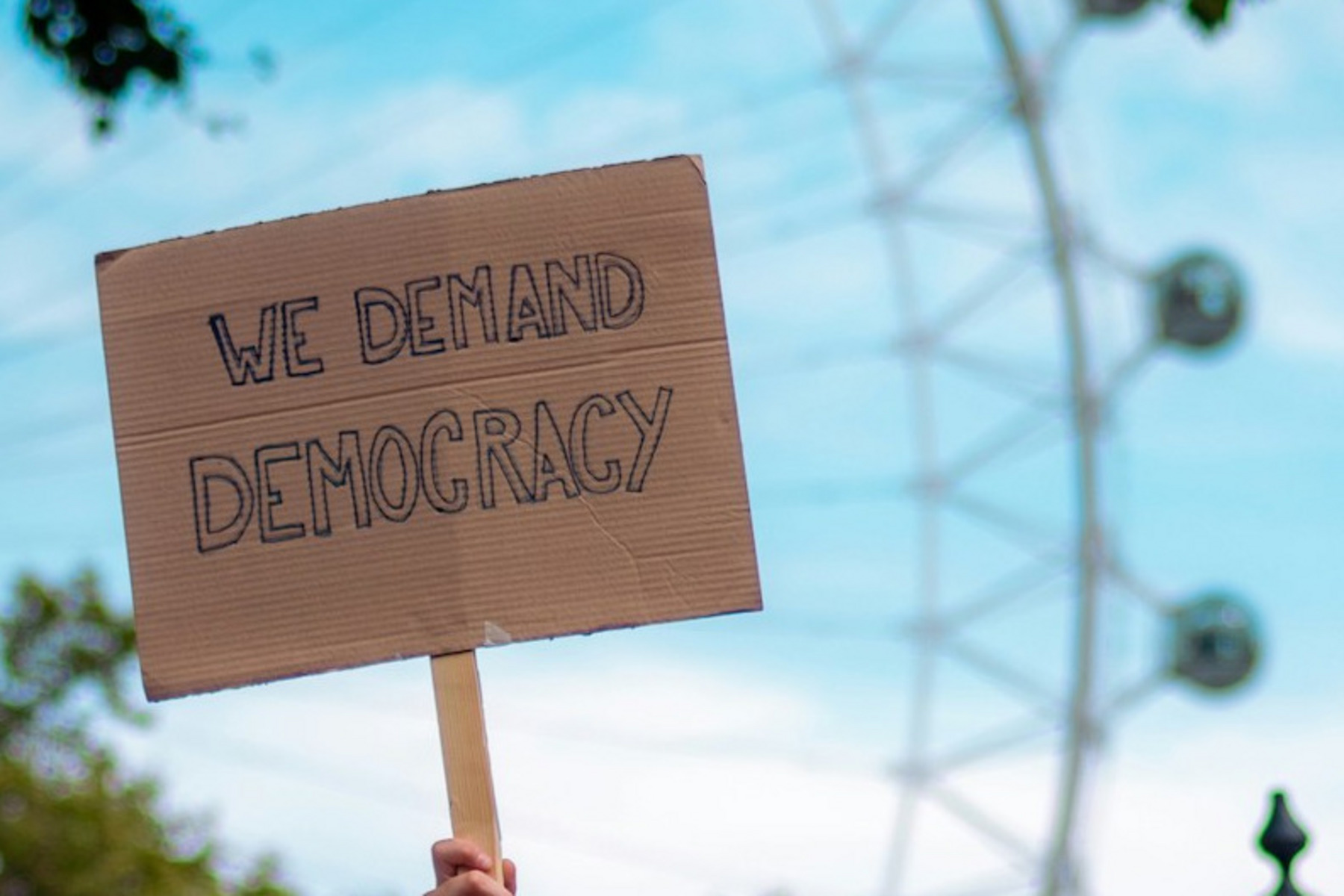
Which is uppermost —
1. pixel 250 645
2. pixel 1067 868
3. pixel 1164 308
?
pixel 1164 308

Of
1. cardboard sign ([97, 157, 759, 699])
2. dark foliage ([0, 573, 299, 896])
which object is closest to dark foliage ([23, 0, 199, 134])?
cardboard sign ([97, 157, 759, 699])

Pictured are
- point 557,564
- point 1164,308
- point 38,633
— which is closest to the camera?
point 557,564

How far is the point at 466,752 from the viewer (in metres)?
3.57

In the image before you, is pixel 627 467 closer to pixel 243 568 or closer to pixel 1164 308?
pixel 243 568

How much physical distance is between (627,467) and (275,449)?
50 cm

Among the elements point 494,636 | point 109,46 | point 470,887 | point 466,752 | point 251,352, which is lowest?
point 470,887

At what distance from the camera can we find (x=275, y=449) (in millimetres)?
3766

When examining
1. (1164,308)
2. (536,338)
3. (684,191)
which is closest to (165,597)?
(536,338)

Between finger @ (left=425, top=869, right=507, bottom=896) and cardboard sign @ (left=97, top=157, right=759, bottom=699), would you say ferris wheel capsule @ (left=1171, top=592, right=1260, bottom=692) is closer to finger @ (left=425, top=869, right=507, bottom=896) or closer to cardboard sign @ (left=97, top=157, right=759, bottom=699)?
cardboard sign @ (left=97, top=157, right=759, bottom=699)

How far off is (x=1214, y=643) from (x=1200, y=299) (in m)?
1.91

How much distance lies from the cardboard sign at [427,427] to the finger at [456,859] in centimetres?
31

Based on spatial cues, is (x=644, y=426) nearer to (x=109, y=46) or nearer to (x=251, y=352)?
(x=251, y=352)

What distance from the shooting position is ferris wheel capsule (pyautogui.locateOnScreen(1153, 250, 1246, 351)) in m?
15.1

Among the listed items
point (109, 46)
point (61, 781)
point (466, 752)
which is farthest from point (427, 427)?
point (61, 781)
